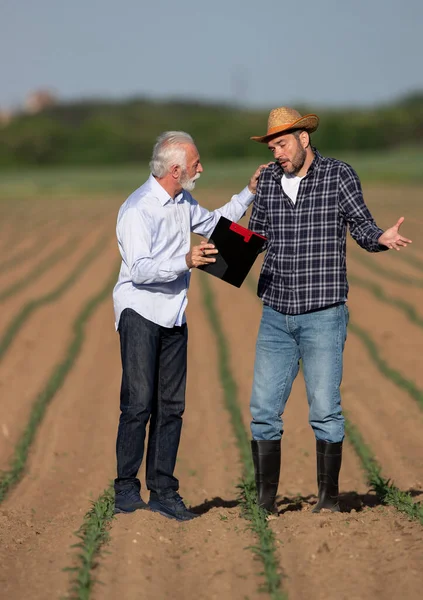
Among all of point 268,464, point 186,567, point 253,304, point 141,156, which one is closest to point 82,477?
point 268,464

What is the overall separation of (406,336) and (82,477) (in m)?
6.48

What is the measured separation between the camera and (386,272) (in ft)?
63.1

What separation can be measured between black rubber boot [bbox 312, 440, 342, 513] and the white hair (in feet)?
5.61

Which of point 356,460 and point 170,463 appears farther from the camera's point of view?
point 356,460

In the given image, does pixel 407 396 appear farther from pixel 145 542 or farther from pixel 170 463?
pixel 145 542

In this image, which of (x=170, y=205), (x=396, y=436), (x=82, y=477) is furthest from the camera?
(x=396, y=436)

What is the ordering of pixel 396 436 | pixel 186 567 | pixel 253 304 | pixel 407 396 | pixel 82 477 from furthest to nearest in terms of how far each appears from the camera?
pixel 253 304, pixel 407 396, pixel 396 436, pixel 82 477, pixel 186 567

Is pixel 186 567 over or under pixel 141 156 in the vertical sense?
over

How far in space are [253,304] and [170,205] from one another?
35.2 ft

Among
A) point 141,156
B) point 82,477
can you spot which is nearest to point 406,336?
point 82,477

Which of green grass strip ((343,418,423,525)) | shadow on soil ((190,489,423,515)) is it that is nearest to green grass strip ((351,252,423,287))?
green grass strip ((343,418,423,525))

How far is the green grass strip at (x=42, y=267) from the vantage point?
18.6m

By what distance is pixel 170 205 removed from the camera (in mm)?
5957

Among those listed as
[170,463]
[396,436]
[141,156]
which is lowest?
[141,156]
